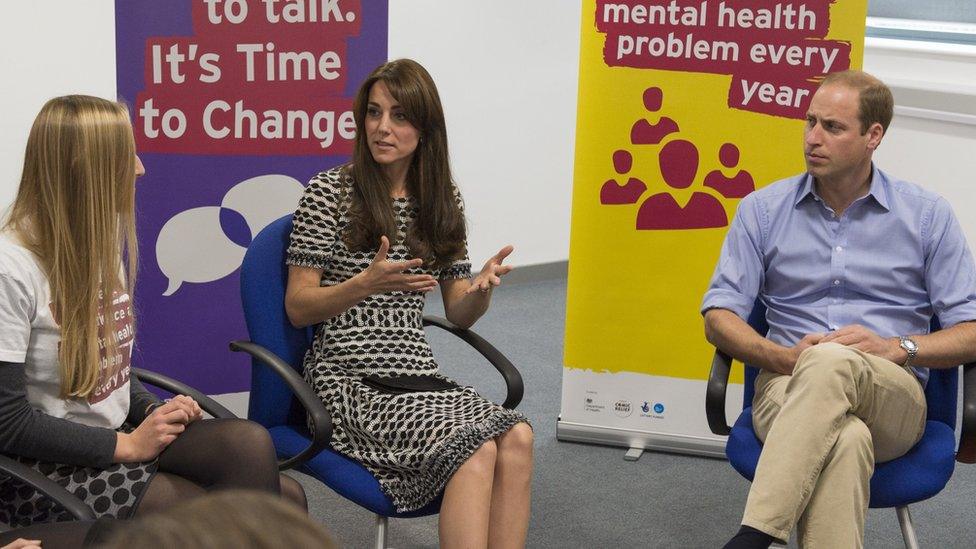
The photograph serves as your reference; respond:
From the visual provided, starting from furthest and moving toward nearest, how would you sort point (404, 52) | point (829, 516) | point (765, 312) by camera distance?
point (404, 52) → point (765, 312) → point (829, 516)

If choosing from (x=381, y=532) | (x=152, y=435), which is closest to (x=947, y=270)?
(x=381, y=532)

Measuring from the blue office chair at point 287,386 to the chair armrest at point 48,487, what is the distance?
61cm

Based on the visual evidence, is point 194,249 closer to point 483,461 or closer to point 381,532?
point 381,532

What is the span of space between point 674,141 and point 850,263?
856 millimetres

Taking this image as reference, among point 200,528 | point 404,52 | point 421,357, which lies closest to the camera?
point 200,528

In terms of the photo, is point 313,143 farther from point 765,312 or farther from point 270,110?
point 765,312

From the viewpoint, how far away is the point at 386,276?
2.52 m

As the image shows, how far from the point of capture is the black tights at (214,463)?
Answer: 7.13ft

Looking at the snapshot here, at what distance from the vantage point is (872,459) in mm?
2545

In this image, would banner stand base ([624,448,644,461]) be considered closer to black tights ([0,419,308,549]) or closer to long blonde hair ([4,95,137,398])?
black tights ([0,419,308,549])

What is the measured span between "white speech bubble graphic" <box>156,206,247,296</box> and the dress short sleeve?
0.58 meters

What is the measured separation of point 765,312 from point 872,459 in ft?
1.92

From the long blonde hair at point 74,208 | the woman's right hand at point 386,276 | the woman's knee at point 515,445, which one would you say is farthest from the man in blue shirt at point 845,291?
the long blonde hair at point 74,208

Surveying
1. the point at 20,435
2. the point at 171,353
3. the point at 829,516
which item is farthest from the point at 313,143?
the point at 829,516
